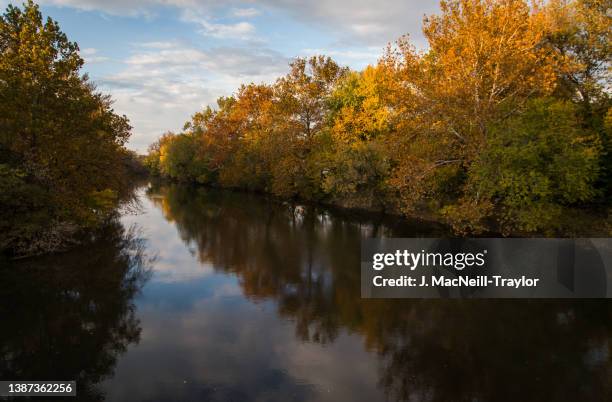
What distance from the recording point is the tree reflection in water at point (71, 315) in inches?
473

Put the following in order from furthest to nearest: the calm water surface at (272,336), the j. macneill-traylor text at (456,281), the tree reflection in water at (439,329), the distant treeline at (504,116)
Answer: the distant treeline at (504,116) → the j. macneill-traylor text at (456,281) → the tree reflection in water at (439,329) → the calm water surface at (272,336)

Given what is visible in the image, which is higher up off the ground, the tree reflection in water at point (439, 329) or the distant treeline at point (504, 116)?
the distant treeline at point (504, 116)

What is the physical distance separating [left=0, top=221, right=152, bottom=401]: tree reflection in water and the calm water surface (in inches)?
2.6

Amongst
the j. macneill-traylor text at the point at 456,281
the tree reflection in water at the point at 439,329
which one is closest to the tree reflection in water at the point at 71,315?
the tree reflection in water at the point at 439,329

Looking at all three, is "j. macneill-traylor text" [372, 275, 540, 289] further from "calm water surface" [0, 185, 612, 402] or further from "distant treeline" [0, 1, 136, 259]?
"distant treeline" [0, 1, 136, 259]

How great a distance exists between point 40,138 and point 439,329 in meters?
22.5

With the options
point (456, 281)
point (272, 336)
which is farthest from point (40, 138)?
point (456, 281)

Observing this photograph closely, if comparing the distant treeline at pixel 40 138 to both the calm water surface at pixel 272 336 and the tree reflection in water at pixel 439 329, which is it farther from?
the tree reflection in water at pixel 439 329

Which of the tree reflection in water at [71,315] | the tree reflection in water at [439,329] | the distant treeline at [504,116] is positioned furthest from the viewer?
the distant treeline at [504,116]

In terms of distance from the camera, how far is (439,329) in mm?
15180

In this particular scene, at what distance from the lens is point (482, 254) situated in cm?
2775

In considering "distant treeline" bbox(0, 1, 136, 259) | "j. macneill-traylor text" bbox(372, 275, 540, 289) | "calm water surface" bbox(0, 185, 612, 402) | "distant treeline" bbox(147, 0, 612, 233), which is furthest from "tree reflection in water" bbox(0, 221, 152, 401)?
"distant treeline" bbox(147, 0, 612, 233)

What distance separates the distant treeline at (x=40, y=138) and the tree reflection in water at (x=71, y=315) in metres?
2.05

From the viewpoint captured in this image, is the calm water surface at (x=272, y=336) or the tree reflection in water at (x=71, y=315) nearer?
the calm water surface at (x=272, y=336)
